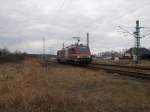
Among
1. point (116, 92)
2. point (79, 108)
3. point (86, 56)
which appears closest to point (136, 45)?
point (86, 56)

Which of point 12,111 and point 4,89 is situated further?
point 4,89

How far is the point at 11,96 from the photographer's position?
9062 mm

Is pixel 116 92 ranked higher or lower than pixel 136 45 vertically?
lower

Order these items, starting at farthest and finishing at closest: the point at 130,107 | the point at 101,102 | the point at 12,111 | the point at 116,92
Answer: the point at 116,92
the point at 101,102
the point at 130,107
the point at 12,111

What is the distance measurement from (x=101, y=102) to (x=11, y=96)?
9.66ft

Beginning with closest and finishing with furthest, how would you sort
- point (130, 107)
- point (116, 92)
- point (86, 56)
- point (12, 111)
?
point (12, 111) → point (130, 107) → point (116, 92) → point (86, 56)

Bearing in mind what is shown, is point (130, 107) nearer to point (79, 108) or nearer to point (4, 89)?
point (79, 108)

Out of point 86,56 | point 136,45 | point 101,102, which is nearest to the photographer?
point 101,102

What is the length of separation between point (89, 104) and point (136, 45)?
124 feet

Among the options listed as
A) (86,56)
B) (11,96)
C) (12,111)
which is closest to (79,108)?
(12,111)

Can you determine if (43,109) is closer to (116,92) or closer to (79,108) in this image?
(79,108)

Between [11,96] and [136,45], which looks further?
[136,45]

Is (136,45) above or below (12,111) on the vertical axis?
above

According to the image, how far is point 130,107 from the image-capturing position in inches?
321
